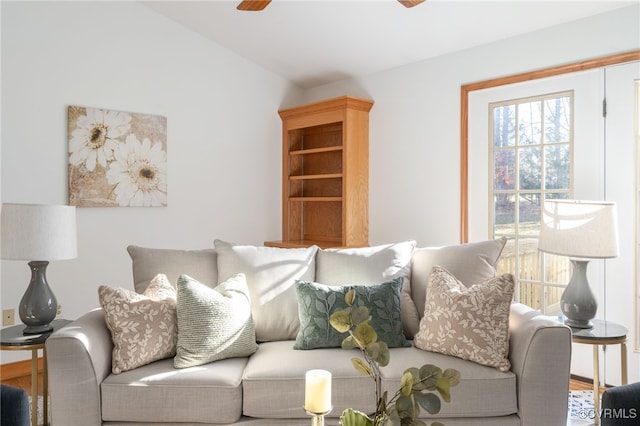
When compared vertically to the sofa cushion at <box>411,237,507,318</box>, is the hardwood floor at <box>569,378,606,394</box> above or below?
below

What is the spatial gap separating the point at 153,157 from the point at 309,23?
167cm

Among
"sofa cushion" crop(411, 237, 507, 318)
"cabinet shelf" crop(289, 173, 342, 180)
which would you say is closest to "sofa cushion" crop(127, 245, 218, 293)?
"sofa cushion" crop(411, 237, 507, 318)

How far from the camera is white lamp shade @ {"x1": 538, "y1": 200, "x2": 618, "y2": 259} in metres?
2.46

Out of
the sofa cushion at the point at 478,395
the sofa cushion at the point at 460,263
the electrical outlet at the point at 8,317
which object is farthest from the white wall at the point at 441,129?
the electrical outlet at the point at 8,317

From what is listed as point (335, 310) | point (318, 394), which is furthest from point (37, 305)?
point (318, 394)

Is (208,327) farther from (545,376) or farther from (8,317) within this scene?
(8,317)

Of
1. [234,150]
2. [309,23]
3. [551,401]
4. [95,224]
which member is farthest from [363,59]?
[551,401]

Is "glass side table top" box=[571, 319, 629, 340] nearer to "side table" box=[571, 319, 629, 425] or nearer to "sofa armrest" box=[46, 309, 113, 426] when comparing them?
"side table" box=[571, 319, 629, 425]

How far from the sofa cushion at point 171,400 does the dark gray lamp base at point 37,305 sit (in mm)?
686

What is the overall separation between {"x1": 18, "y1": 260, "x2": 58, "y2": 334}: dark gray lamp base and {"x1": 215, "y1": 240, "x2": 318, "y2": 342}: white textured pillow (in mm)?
869

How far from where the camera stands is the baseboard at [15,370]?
343 centimetres

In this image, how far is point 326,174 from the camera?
15.7ft

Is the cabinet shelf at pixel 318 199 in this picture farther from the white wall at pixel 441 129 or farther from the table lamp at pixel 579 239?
the table lamp at pixel 579 239

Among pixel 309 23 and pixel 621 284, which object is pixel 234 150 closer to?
pixel 309 23
